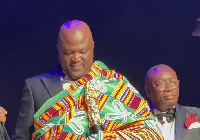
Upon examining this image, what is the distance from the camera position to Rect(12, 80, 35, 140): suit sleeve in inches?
75.3

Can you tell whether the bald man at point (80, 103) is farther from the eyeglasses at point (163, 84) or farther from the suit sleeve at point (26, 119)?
the eyeglasses at point (163, 84)

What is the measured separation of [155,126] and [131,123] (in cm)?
10

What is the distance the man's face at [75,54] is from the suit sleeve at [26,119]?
0.60 ft

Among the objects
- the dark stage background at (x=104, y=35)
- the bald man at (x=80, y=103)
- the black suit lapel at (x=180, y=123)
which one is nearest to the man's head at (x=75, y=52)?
the bald man at (x=80, y=103)

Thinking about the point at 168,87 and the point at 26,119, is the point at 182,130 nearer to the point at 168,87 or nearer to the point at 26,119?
the point at 168,87

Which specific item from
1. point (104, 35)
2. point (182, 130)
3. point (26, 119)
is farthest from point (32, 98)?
point (104, 35)

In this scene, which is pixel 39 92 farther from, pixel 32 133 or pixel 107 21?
pixel 107 21

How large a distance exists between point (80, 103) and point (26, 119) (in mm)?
260

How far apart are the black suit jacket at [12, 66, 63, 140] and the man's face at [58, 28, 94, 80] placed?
0.25 feet

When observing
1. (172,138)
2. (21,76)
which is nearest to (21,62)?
(21,76)

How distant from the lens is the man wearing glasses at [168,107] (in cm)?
260

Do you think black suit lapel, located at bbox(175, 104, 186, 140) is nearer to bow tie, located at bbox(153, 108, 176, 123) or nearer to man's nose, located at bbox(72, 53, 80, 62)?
bow tie, located at bbox(153, 108, 176, 123)

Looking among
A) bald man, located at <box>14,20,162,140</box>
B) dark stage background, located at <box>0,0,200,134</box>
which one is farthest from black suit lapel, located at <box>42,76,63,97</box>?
dark stage background, located at <box>0,0,200,134</box>

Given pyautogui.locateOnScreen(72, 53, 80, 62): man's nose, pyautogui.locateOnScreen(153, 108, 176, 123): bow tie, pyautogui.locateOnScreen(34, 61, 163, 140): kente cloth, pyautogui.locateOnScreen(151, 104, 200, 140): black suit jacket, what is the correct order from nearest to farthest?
pyautogui.locateOnScreen(34, 61, 163, 140): kente cloth, pyautogui.locateOnScreen(72, 53, 80, 62): man's nose, pyautogui.locateOnScreen(151, 104, 200, 140): black suit jacket, pyautogui.locateOnScreen(153, 108, 176, 123): bow tie
